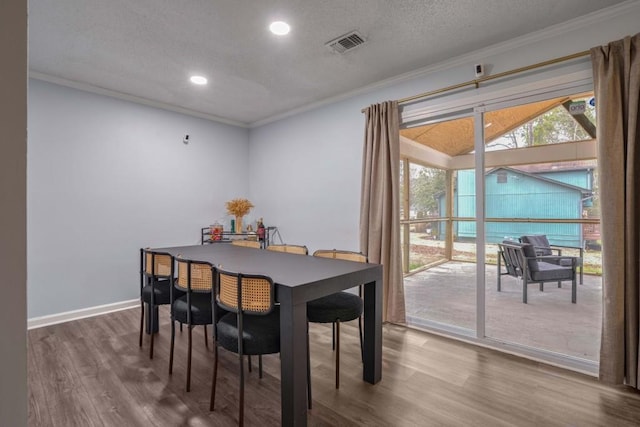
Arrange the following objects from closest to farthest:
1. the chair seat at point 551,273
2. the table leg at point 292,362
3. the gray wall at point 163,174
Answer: the table leg at point 292,362 → the chair seat at point 551,273 → the gray wall at point 163,174

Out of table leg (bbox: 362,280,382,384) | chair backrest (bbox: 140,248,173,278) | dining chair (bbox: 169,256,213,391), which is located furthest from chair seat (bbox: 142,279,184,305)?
table leg (bbox: 362,280,382,384)

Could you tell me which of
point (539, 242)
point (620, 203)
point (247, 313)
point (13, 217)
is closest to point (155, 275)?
point (247, 313)

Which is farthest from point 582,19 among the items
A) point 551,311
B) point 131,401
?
point 131,401

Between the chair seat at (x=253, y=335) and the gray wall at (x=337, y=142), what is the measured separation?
207 centimetres

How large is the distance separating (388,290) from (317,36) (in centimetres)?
244

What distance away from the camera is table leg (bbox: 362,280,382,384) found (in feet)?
7.02

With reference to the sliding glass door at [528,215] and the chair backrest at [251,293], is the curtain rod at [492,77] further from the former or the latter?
the chair backrest at [251,293]

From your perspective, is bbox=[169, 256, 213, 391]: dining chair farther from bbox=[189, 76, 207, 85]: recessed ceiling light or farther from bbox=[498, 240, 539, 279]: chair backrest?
bbox=[498, 240, 539, 279]: chair backrest

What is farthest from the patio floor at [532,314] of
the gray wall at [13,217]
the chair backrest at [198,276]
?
the gray wall at [13,217]

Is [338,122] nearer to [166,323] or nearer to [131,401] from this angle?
[166,323]

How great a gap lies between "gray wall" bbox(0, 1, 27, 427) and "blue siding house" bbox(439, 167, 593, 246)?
10.1ft

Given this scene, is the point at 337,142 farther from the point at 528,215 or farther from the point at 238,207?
the point at 528,215

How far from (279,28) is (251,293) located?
1.99m

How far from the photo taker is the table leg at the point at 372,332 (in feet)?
7.02
